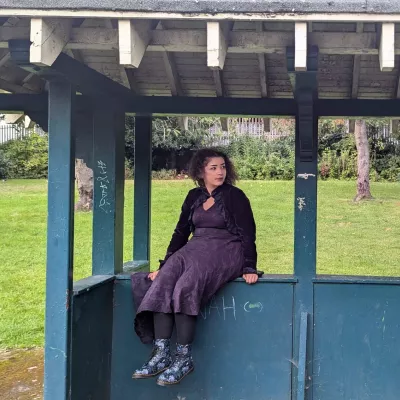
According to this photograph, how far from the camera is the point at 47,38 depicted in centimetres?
248

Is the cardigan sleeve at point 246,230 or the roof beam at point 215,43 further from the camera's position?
the cardigan sleeve at point 246,230

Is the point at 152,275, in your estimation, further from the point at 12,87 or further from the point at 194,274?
the point at 12,87

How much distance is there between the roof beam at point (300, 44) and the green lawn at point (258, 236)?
4.90m

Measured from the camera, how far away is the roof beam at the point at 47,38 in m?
2.41

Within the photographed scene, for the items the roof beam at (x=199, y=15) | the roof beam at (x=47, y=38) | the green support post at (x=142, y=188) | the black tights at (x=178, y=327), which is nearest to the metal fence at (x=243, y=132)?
the green support post at (x=142, y=188)

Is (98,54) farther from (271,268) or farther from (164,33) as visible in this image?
(271,268)

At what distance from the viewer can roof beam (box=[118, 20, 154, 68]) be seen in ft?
7.87

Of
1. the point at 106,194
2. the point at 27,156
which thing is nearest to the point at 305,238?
the point at 106,194

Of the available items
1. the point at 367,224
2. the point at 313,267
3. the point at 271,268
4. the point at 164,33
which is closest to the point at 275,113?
the point at 313,267

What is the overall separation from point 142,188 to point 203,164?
39.7 inches

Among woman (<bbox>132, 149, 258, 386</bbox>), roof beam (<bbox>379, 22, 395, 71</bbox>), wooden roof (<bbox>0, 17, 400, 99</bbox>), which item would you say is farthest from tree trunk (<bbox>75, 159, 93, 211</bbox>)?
roof beam (<bbox>379, 22, 395, 71</bbox>)

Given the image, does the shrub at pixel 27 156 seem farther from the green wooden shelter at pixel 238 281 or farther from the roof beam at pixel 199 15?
the roof beam at pixel 199 15

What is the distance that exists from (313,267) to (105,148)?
5.46 feet

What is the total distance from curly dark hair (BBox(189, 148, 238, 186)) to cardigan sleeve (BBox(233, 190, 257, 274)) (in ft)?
0.99
